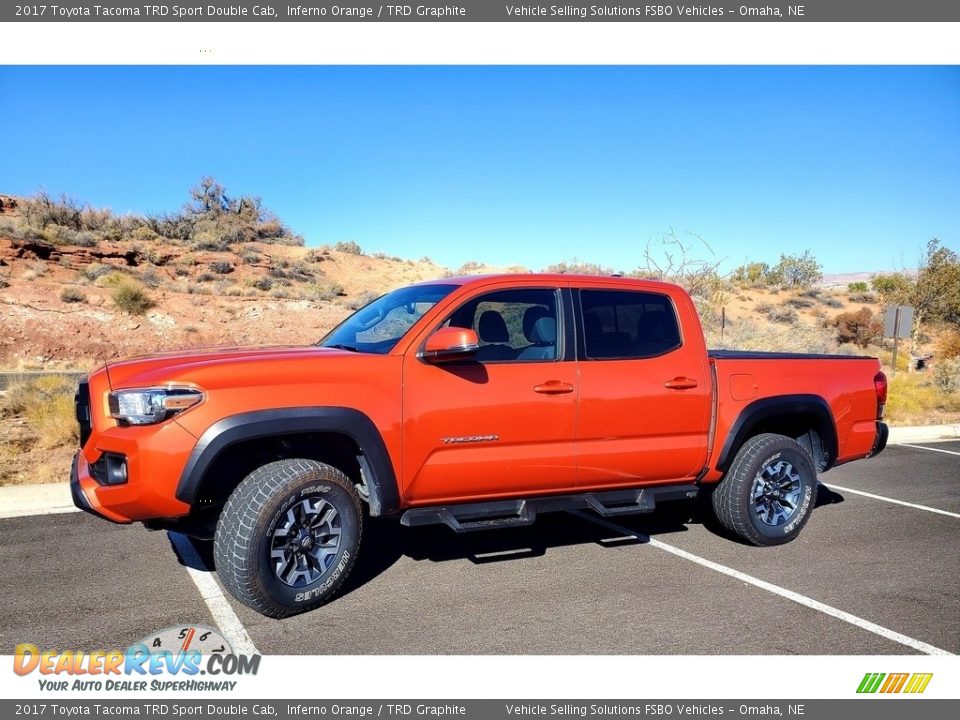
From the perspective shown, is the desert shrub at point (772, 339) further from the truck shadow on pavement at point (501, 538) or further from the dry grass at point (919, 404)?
the truck shadow on pavement at point (501, 538)

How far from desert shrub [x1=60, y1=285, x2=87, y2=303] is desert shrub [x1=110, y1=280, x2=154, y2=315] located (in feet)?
3.06

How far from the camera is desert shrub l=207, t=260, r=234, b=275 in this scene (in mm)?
33281

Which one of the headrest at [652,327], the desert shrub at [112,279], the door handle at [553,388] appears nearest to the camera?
the door handle at [553,388]

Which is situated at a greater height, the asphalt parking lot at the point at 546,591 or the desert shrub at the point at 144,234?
the desert shrub at the point at 144,234

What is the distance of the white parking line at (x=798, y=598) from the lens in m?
3.97

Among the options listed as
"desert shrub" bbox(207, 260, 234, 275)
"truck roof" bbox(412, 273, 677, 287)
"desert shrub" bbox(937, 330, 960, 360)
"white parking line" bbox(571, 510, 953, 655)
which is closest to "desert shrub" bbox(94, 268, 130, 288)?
"desert shrub" bbox(207, 260, 234, 275)

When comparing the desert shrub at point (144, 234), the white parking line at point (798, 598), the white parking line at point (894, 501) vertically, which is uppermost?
the desert shrub at point (144, 234)

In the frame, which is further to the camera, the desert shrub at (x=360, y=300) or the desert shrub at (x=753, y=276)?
the desert shrub at (x=753, y=276)

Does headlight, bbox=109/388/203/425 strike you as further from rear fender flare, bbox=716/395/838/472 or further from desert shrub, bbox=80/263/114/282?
desert shrub, bbox=80/263/114/282

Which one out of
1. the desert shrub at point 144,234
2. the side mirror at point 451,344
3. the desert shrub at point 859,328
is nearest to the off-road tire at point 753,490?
the side mirror at point 451,344

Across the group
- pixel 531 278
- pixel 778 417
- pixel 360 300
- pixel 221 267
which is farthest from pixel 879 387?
pixel 221 267

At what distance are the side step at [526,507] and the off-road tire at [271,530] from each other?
0.49 m

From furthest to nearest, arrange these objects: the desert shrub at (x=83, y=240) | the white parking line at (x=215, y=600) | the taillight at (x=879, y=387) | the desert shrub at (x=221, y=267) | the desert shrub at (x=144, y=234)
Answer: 1. the desert shrub at (x=144, y=234)
2. the desert shrub at (x=221, y=267)
3. the desert shrub at (x=83, y=240)
4. the taillight at (x=879, y=387)
5. the white parking line at (x=215, y=600)
